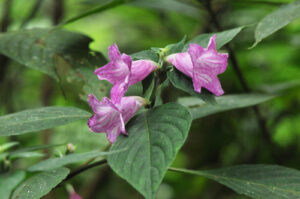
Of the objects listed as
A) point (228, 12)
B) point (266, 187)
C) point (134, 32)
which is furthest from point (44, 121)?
point (134, 32)

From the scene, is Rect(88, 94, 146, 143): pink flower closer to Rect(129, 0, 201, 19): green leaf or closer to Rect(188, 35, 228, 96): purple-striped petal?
Rect(188, 35, 228, 96): purple-striped petal

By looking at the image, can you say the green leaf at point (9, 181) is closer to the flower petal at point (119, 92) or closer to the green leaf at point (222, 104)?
the flower petal at point (119, 92)

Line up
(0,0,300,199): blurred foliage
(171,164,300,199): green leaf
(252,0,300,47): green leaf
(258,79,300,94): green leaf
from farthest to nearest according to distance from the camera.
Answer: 1. (0,0,300,199): blurred foliage
2. (258,79,300,94): green leaf
3. (252,0,300,47): green leaf
4. (171,164,300,199): green leaf

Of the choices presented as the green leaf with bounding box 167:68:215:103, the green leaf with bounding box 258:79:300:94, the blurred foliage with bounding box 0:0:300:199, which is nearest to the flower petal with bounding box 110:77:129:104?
the green leaf with bounding box 167:68:215:103

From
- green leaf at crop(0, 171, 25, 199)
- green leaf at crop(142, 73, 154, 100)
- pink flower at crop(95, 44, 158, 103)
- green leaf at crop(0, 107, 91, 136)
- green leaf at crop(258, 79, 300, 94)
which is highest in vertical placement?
pink flower at crop(95, 44, 158, 103)

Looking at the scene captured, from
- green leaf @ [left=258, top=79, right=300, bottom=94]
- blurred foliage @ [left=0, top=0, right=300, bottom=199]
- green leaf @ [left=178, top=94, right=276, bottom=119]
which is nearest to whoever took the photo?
green leaf @ [left=178, top=94, right=276, bottom=119]

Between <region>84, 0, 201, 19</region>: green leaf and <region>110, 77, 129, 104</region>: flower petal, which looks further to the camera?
<region>84, 0, 201, 19</region>: green leaf

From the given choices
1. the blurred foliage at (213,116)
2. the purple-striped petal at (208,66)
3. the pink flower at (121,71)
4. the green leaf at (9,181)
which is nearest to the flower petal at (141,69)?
the pink flower at (121,71)
